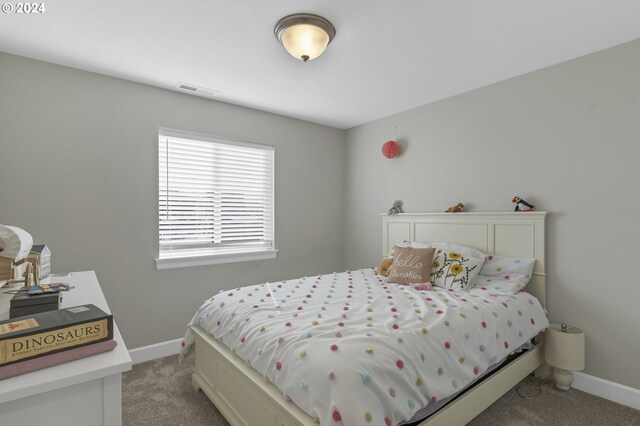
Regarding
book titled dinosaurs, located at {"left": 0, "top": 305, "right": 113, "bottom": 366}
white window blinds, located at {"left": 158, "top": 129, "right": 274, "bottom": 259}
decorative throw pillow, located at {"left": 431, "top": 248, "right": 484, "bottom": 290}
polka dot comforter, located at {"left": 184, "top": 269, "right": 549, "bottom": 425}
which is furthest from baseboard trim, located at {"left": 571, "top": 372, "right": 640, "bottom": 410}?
book titled dinosaurs, located at {"left": 0, "top": 305, "right": 113, "bottom": 366}

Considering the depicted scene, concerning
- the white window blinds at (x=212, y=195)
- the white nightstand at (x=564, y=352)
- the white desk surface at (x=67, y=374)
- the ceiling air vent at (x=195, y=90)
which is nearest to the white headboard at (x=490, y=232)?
the white nightstand at (x=564, y=352)

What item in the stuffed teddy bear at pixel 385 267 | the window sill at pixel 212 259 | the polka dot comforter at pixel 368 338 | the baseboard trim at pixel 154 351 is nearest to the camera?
the polka dot comforter at pixel 368 338

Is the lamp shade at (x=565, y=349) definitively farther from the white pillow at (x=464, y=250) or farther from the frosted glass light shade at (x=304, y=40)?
the frosted glass light shade at (x=304, y=40)

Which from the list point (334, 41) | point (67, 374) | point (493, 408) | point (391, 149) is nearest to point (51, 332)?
point (67, 374)

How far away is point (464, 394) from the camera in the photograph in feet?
5.77

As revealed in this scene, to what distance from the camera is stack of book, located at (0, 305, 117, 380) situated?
0.80 meters

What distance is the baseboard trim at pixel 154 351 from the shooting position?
9.34ft

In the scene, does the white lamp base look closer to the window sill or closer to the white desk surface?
the window sill

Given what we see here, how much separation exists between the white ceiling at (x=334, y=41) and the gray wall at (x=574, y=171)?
20cm

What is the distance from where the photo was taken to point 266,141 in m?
3.69

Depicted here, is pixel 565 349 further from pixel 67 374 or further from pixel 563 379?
pixel 67 374

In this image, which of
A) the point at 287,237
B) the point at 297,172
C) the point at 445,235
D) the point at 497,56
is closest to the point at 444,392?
the point at 445,235

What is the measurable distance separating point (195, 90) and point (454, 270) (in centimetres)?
285

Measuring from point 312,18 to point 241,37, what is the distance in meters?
0.55
